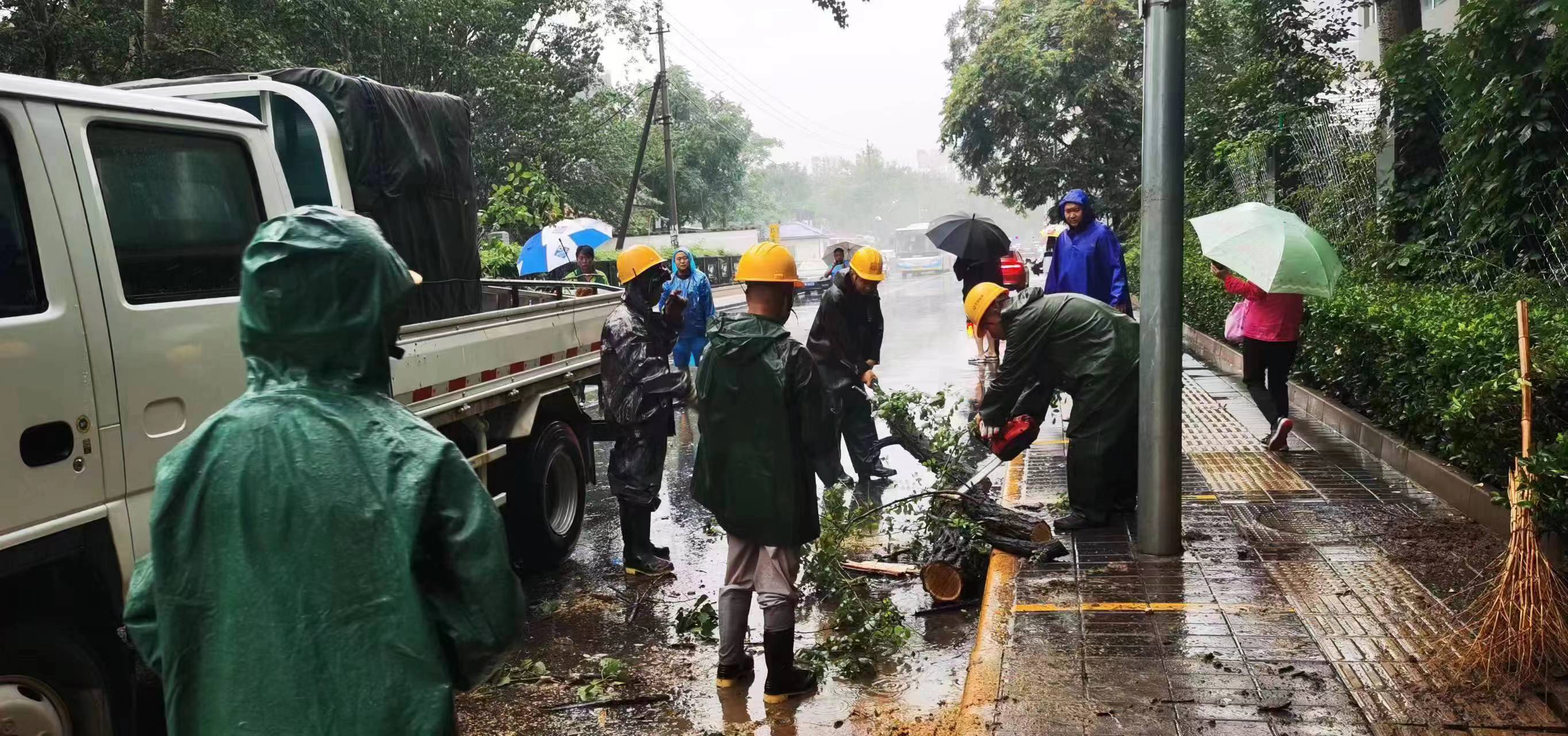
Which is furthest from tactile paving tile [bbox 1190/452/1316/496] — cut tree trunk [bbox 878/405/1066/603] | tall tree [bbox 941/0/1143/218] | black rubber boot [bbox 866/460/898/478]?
tall tree [bbox 941/0/1143/218]

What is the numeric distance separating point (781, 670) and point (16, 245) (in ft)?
9.62

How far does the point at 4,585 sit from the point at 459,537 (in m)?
2.28

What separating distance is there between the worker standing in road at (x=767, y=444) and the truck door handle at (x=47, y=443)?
2099mm

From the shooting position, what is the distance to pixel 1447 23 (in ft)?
70.6

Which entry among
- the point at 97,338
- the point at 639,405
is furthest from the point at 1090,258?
the point at 97,338

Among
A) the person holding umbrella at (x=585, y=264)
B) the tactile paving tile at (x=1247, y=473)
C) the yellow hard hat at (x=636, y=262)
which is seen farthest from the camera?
the person holding umbrella at (x=585, y=264)

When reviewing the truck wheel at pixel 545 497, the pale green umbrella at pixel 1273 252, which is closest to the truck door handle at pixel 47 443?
the truck wheel at pixel 545 497

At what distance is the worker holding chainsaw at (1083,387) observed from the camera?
21.5ft

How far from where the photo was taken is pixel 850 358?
349 inches

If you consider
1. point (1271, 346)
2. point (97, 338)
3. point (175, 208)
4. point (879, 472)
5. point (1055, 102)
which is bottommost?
point (879, 472)

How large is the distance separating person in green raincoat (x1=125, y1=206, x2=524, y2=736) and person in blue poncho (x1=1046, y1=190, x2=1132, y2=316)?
25.4 feet

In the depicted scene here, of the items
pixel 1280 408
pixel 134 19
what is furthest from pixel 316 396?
pixel 134 19

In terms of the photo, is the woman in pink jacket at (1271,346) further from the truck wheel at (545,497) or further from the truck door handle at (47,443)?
the truck door handle at (47,443)

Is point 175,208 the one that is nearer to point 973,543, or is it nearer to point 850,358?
point 973,543
